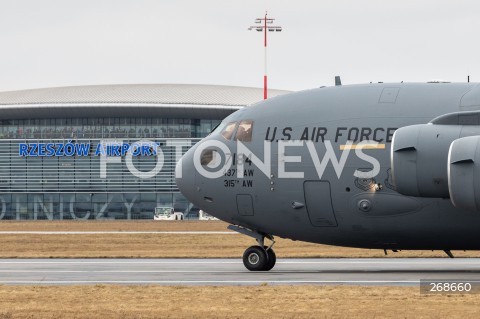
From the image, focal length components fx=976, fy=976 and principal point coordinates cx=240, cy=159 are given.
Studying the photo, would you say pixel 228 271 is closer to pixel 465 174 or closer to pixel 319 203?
pixel 319 203

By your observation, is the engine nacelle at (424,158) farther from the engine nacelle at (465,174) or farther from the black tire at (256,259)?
the black tire at (256,259)

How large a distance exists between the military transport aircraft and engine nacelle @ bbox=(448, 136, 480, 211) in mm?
941

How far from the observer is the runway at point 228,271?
26312 mm

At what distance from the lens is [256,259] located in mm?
30062

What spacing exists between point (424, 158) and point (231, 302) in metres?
6.92

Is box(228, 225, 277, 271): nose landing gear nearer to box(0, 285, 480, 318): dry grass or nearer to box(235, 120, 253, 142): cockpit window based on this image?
box(235, 120, 253, 142): cockpit window

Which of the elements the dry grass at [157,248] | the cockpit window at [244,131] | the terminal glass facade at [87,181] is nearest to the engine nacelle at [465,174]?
the cockpit window at [244,131]

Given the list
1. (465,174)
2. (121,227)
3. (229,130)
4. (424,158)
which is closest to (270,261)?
(229,130)

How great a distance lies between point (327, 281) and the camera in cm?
2592

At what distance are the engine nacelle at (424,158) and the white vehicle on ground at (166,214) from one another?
10357 centimetres

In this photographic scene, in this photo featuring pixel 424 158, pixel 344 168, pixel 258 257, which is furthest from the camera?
pixel 258 257

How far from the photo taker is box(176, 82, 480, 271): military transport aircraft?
24906mm

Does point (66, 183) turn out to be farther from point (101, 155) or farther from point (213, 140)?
point (213, 140)

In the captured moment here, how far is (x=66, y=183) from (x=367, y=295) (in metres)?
114
